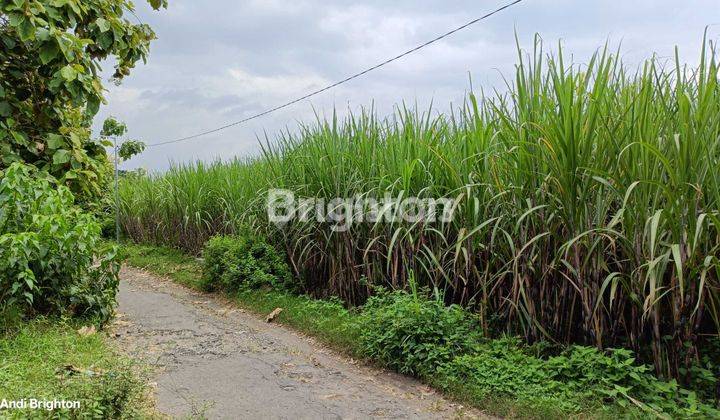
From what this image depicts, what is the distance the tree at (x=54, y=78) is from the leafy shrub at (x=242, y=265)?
1822 millimetres

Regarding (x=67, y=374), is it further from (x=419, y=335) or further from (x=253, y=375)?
(x=419, y=335)

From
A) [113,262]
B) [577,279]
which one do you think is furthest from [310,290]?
[577,279]

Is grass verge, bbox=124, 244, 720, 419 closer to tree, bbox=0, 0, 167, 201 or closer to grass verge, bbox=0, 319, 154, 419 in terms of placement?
grass verge, bbox=0, 319, 154, 419

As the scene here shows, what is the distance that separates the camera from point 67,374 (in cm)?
291

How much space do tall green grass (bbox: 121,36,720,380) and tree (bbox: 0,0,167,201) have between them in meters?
2.40

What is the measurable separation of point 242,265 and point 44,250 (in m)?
2.58

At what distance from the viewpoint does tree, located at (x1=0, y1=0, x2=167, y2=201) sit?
3916 millimetres

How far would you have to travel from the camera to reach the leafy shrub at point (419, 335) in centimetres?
358

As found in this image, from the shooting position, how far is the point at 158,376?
3545 millimetres

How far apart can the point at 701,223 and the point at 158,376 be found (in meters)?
3.26

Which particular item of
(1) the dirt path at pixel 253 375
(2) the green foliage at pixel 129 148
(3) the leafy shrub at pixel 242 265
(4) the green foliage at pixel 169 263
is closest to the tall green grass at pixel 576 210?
(1) the dirt path at pixel 253 375

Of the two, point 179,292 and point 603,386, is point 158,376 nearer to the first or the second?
point 603,386

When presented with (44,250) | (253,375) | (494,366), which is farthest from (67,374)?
(494,366)

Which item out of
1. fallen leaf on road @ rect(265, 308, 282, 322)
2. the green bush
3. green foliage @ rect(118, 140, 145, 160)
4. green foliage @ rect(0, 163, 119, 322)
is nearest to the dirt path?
fallen leaf on road @ rect(265, 308, 282, 322)
